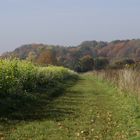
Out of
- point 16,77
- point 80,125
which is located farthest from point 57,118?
point 16,77

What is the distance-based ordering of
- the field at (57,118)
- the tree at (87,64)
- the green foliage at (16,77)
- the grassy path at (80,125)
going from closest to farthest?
the grassy path at (80,125) < the field at (57,118) < the green foliage at (16,77) < the tree at (87,64)

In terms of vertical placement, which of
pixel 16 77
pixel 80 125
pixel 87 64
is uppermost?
pixel 16 77

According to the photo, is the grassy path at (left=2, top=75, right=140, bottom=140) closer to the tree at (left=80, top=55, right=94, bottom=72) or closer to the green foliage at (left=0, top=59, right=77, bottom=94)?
the green foliage at (left=0, top=59, right=77, bottom=94)

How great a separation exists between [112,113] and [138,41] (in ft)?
509

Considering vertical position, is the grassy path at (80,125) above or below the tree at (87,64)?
above

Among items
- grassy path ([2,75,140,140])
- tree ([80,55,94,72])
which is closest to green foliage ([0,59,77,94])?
grassy path ([2,75,140,140])

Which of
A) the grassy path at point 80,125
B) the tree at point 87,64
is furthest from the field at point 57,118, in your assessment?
the tree at point 87,64

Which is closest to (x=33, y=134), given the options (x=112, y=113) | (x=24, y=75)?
(x=112, y=113)

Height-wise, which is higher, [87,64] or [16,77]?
[16,77]

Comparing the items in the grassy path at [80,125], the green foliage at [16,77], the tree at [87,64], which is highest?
the green foliage at [16,77]

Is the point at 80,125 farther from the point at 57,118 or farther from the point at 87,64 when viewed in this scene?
the point at 87,64

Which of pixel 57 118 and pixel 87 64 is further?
pixel 87 64

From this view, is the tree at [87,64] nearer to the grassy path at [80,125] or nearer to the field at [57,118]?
the field at [57,118]

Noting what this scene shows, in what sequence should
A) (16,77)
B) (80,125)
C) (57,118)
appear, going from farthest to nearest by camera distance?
(16,77) < (57,118) < (80,125)
